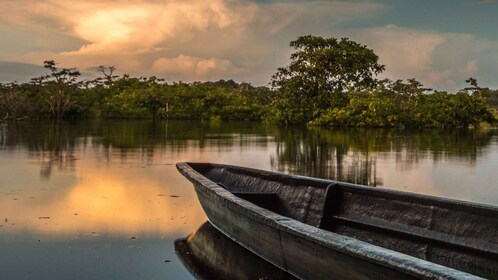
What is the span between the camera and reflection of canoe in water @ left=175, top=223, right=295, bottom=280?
445cm

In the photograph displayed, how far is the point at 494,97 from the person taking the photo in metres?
96.9

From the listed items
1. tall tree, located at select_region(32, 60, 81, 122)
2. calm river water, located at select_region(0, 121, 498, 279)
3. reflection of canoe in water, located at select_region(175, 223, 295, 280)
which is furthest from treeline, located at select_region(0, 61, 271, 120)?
reflection of canoe in water, located at select_region(175, 223, 295, 280)

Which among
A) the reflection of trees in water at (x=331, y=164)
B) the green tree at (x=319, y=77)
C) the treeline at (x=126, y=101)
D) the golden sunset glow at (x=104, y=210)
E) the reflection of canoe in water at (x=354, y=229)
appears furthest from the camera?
the treeline at (x=126, y=101)

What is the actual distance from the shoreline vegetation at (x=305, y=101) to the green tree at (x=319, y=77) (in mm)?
70

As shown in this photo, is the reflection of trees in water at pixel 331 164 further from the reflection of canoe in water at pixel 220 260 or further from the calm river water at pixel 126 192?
the reflection of canoe in water at pixel 220 260

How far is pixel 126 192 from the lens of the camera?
8055 mm

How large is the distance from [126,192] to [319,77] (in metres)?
Result: 32.1

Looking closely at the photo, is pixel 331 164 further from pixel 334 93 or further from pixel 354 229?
pixel 334 93

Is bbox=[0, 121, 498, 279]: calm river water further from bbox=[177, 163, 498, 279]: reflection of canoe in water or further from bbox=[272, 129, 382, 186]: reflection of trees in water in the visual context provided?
bbox=[177, 163, 498, 279]: reflection of canoe in water

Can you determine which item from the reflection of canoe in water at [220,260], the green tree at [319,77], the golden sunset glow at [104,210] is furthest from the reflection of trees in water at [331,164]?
the green tree at [319,77]

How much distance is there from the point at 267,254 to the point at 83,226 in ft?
7.56

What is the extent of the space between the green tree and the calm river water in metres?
22.1

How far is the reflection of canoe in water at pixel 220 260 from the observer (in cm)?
445

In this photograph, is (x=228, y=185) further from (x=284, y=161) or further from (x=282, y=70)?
(x=282, y=70)
